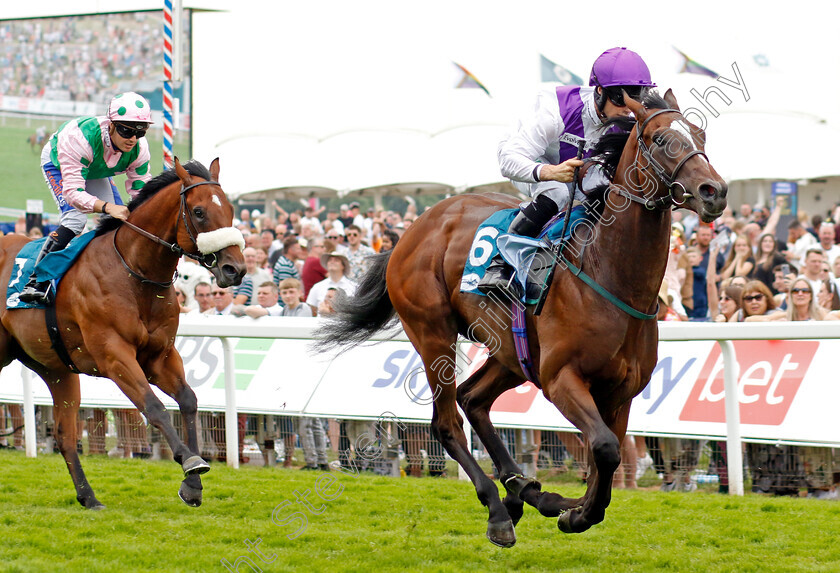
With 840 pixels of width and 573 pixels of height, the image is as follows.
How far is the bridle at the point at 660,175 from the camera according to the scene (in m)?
3.64

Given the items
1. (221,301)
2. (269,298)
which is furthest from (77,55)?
(269,298)

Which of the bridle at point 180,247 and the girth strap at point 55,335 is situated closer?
the bridle at point 180,247

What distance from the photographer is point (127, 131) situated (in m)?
5.71

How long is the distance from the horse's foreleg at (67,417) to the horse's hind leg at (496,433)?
7.68ft

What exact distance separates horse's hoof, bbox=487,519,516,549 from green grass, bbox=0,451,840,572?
0.09 metres

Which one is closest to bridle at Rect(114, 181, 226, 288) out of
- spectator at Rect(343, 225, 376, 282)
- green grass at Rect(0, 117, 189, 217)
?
spectator at Rect(343, 225, 376, 282)

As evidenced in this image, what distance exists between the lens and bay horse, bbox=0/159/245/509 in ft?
16.9

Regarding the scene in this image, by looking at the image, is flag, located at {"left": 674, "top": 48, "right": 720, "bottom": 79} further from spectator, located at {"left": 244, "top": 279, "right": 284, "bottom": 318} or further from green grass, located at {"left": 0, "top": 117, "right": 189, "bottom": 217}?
spectator, located at {"left": 244, "top": 279, "right": 284, "bottom": 318}

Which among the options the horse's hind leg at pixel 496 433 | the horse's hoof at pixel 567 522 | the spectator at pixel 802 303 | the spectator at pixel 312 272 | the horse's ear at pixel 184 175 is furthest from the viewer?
the spectator at pixel 312 272

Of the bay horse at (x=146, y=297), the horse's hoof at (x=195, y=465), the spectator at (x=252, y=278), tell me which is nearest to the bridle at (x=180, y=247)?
the bay horse at (x=146, y=297)

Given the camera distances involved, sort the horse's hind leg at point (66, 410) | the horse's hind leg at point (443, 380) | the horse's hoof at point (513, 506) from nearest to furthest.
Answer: the horse's hoof at point (513, 506)
the horse's hind leg at point (443, 380)
the horse's hind leg at point (66, 410)

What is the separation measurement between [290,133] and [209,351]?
14.7m

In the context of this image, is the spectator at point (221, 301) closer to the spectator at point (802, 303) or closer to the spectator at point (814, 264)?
the spectator at point (802, 303)

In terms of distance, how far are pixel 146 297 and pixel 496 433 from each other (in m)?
2.03
